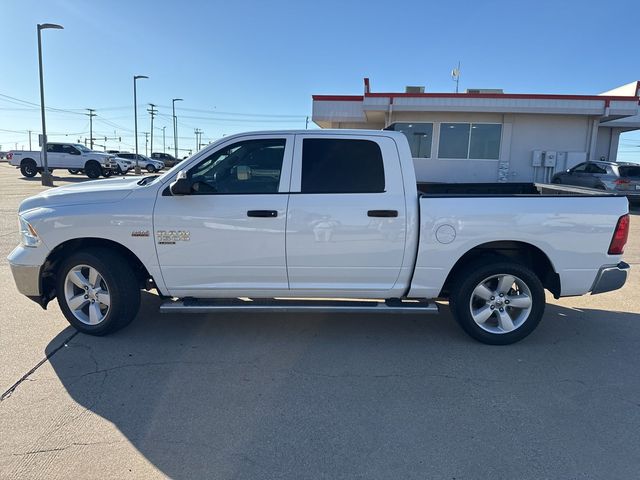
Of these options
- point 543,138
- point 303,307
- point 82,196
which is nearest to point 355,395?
point 303,307

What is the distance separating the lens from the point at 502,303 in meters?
4.23

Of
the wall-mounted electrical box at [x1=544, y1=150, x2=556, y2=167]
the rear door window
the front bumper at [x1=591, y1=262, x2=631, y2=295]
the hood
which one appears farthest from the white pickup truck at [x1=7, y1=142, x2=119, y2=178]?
the front bumper at [x1=591, y1=262, x2=631, y2=295]

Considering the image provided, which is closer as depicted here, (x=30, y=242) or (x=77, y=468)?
(x=77, y=468)

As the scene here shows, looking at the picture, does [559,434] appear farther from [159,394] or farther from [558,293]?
[159,394]

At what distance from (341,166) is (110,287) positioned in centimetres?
240

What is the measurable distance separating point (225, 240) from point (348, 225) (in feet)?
3.66

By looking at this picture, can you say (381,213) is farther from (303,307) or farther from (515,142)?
(515,142)

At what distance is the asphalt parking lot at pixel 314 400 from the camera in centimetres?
263

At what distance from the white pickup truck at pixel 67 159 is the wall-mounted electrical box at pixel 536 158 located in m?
24.4

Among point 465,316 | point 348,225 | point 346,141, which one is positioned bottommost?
point 465,316

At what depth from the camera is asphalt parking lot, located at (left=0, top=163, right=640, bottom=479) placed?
2.63 metres

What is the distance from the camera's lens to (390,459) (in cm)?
265

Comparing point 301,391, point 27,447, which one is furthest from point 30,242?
point 301,391

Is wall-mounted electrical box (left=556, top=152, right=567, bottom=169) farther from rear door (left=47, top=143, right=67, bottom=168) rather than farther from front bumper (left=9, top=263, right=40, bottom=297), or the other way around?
rear door (left=47, top=143, right=67, bottom=168)
